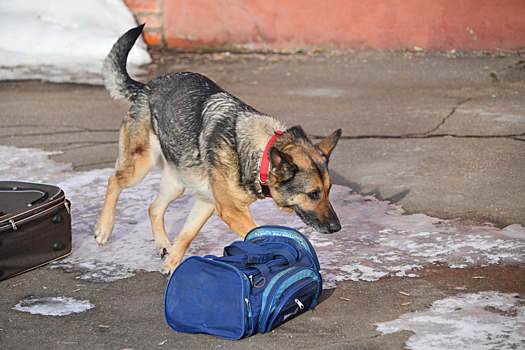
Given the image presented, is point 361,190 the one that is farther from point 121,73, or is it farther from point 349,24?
point 349,24

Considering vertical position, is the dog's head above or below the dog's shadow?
above

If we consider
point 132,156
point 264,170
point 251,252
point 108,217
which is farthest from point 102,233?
point 251,252

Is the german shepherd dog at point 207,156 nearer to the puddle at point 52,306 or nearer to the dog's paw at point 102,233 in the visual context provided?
the dog's paw at point 102,233

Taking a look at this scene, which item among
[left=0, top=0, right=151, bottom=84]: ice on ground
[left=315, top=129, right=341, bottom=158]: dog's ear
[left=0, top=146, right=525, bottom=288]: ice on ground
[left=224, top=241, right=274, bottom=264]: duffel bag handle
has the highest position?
[left=0, top=0, right=151, bottom=84]: ice on ground

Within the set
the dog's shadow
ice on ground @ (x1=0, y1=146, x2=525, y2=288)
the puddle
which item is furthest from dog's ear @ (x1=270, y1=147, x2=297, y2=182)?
the dog's shadow

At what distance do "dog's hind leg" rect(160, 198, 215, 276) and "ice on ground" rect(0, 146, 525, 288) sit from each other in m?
0.21

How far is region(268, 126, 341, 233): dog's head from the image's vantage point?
381cm

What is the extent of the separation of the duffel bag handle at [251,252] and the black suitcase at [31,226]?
1.60 m

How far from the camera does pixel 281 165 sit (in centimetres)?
375

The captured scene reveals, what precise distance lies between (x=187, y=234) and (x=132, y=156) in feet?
3.07

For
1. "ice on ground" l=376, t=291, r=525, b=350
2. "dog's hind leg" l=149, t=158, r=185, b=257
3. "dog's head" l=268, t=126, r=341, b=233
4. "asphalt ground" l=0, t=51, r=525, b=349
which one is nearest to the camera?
"ice on ground" l=376, t=291, r=525, b=350

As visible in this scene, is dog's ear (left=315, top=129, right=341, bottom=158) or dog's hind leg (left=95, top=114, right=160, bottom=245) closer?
dog's ear (left=315, top=129, right=341, bottom=158)

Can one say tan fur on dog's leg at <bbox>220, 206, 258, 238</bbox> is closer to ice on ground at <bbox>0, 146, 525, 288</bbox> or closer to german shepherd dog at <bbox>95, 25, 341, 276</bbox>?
german shepherd dog at <bbox>95, 25, 341, 276</bbox>

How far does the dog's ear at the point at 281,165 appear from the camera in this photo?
12.0 ft
